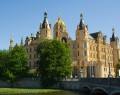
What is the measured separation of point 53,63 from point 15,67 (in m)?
12.8

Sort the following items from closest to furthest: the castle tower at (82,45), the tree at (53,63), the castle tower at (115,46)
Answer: the tree at (53,63), the castle tower at (82,45), the castle tower at (115,46)

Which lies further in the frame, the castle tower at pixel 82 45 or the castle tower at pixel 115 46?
the castle tower at pixel 115 46

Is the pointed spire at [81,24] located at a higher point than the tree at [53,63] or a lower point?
higher

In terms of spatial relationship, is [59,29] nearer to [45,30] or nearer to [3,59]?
[45,30]

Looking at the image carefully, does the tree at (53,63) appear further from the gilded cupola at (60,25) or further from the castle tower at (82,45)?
the gilded cupola at (60,25)

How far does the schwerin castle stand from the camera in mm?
101500

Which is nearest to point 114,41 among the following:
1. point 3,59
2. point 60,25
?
point 60,25

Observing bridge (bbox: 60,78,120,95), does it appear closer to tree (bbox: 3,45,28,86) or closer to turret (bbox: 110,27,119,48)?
tree (bbox: 3,45,28,86)

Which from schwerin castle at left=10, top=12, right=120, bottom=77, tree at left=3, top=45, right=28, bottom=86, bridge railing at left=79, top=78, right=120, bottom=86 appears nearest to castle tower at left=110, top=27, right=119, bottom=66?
schwerin castle at left=10, top=12, right=120, bottom=77

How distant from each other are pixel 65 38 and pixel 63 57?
94.4 ft

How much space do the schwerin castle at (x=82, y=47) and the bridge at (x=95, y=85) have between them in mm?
18079

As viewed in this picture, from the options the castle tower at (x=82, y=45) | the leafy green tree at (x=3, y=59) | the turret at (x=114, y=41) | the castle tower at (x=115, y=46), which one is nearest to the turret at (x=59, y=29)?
the castle tower at (x=82, y=45)

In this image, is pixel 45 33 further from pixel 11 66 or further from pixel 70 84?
pixel 70 84

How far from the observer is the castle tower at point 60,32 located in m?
108
